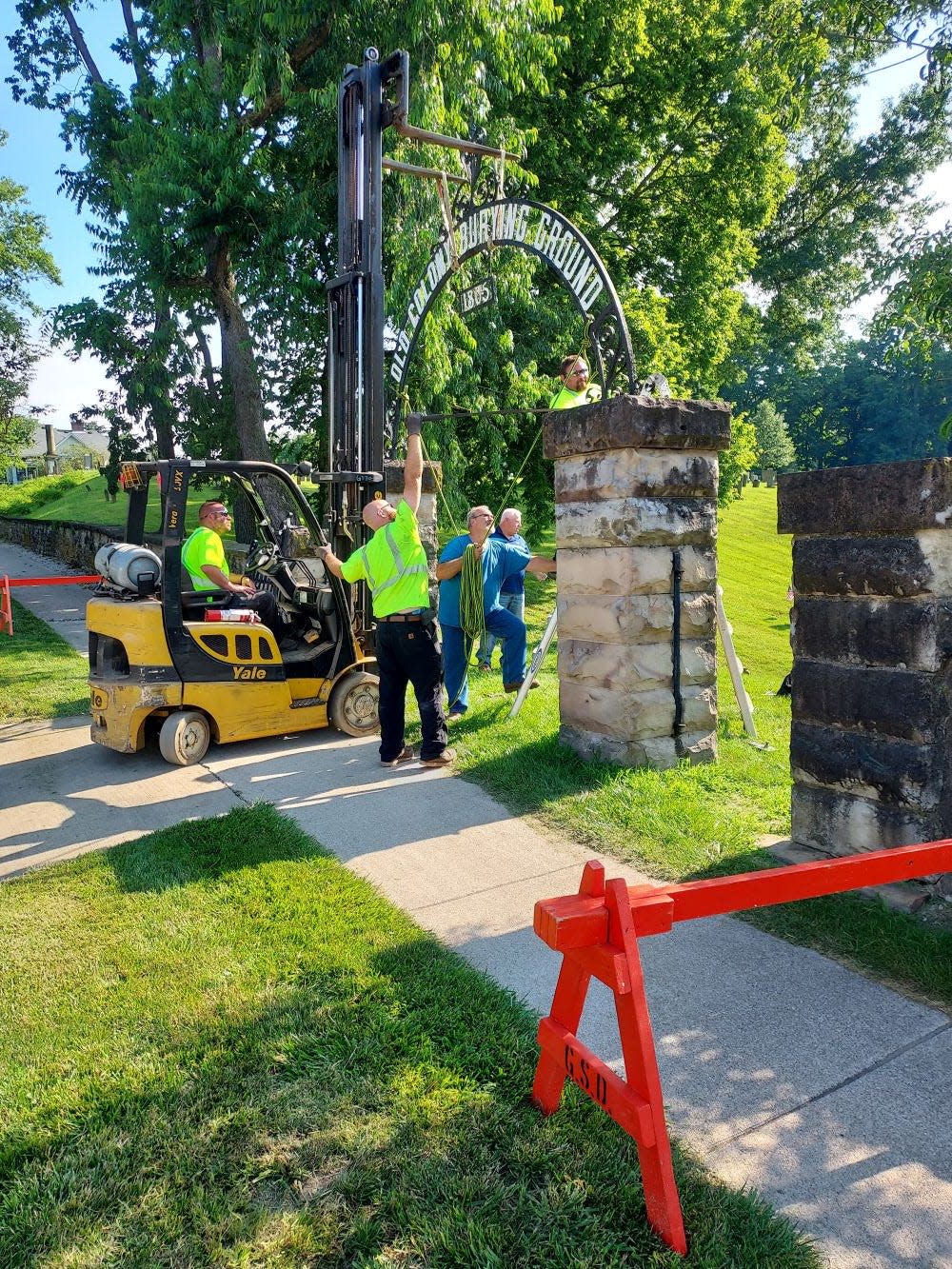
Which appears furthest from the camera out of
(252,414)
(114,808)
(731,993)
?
(252,414)

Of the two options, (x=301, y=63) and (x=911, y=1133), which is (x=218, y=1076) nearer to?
(x=911, y=1133)

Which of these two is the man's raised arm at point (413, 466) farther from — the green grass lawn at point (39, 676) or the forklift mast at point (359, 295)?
the green grass lawn at point (39, 676)

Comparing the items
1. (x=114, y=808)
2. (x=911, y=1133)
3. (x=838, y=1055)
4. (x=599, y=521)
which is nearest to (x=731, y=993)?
(x=838, y=1055)

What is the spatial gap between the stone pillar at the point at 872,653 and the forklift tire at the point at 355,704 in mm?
4059

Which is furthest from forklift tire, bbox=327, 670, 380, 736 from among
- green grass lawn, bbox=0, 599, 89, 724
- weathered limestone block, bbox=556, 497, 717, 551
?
green grass lawn, bbox=0, 599, 89, 724

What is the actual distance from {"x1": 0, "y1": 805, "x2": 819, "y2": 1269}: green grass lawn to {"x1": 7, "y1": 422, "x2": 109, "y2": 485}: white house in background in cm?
5590

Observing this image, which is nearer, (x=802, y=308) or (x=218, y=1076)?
(x=218, y=1076)

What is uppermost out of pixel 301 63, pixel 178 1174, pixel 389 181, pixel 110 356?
pixel 301 63

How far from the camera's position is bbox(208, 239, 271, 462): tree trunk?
16.0 m

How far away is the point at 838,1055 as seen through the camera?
3258mm

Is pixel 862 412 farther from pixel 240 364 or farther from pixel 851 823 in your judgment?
pixel 851 823

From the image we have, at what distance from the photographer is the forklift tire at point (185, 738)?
7012 mm

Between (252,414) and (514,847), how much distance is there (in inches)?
503

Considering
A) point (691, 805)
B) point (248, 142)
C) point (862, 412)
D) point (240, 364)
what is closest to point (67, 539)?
point (240, 364)
